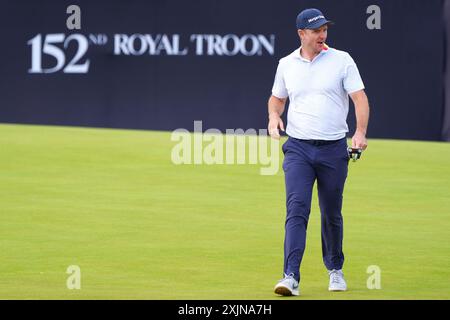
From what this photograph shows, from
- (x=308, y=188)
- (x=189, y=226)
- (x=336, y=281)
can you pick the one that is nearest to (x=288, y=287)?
(x=336, y=281)

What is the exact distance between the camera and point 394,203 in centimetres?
1370

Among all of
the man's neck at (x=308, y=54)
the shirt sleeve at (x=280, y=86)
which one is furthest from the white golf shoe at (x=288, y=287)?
the man's neck at (x=308, y=54)

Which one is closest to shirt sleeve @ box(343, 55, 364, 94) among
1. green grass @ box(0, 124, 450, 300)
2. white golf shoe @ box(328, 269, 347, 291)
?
white golf shoe @ box(328, 269, 347, 291)

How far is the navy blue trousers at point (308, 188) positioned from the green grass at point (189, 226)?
34cm

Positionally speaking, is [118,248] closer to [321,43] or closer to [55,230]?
[55,230]

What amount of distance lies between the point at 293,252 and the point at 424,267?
180 centimetres

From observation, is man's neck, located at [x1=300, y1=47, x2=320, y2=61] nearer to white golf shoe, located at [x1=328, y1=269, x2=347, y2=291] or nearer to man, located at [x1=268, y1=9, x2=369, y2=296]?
man, located at [x1=268, y1=9, x2=369, y2=296]

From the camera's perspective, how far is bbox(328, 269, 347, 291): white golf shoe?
27.9 feet

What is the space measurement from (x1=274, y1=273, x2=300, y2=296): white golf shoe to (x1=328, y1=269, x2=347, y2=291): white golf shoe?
41 centimetres

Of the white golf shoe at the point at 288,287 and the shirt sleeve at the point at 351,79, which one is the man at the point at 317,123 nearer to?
the shirt sleeve at the point at 351,79

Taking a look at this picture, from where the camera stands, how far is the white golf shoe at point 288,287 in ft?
26.6
